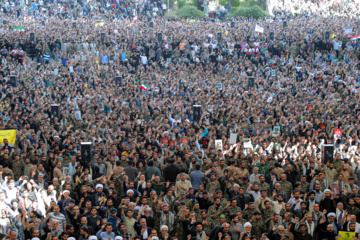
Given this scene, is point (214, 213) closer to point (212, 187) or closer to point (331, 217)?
point (212, 187)

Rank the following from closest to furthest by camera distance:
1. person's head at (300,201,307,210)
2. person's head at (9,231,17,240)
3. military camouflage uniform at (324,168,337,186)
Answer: person's head at (9,231,17,240)
person's head at (300,201,307,210)
military camouflage uniform at (324,168,337,186)

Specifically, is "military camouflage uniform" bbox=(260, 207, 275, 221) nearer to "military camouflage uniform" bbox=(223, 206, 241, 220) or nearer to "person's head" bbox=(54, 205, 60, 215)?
"military camouflage uniform" bbox=(223, 206, 241, 220)

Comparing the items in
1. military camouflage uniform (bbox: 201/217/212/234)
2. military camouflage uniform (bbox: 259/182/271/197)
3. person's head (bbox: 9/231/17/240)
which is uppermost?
military camouflage uniform (bbox: 259/182/271/197)

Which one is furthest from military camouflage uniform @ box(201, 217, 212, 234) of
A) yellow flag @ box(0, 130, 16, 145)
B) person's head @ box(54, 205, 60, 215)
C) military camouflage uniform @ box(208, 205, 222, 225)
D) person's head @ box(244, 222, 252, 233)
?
yellow flag @ box(0, 130, 16, 145)

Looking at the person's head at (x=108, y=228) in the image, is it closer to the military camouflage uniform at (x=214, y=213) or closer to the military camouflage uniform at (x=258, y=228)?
the military camouflage uniform at (x=214, y=213)

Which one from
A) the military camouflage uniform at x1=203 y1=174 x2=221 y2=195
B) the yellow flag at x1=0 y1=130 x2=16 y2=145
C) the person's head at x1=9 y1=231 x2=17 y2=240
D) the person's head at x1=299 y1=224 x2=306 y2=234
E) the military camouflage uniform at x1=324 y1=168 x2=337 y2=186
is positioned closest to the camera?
the person's head at x1=9 y1=231 x2=17 y2=240

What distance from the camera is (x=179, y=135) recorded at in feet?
59.2

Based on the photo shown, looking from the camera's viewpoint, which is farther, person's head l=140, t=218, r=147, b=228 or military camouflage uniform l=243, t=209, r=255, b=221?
military camouflage uniform l=243, t=209, r=255, b=221

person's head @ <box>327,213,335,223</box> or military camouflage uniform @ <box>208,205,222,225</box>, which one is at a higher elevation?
person's head @ <box>327,213,335,223</box>

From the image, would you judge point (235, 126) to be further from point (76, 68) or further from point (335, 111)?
point (76, 68)

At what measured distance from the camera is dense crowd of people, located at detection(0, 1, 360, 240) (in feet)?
38.9

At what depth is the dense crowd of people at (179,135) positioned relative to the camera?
38.9ft

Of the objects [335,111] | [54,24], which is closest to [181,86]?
[335,111]

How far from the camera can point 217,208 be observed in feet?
39.8
